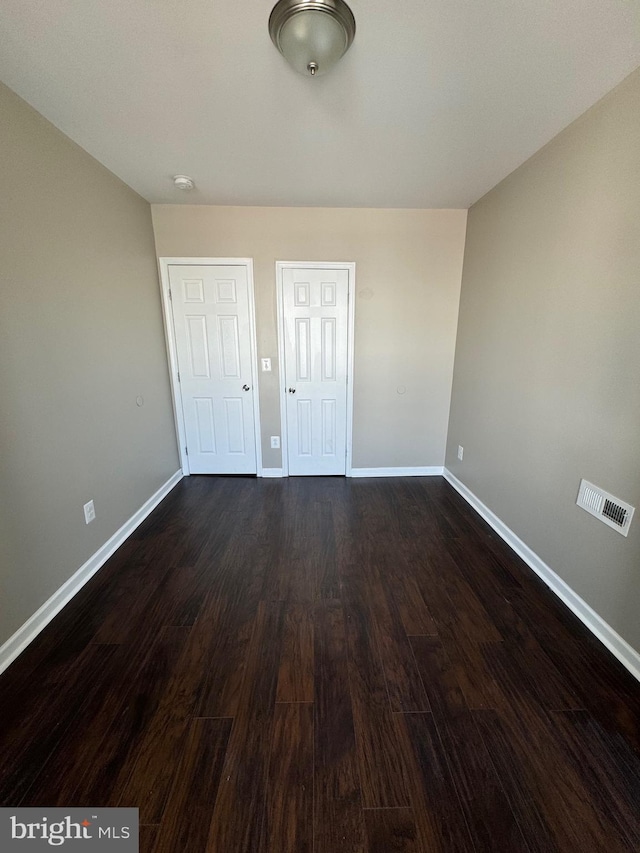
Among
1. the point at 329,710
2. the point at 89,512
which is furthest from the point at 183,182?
the point at 329,710

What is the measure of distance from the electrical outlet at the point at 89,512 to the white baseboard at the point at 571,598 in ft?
9.34

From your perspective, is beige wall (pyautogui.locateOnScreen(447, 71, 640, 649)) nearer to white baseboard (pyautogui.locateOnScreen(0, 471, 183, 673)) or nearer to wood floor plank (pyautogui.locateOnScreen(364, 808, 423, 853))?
wood floor plank (pyautogui.locateOnScreen(364, 808, 423, 853))

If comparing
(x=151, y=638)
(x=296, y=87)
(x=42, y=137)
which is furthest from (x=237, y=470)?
(x=296, y=87)

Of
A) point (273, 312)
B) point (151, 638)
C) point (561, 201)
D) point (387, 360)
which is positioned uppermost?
point (561, 201)

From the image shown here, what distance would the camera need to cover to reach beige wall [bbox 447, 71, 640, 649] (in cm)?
146

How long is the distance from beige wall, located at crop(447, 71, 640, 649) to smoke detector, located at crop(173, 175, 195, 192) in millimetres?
2271

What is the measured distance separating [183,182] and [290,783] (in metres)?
3.29

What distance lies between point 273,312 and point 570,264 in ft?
7.25

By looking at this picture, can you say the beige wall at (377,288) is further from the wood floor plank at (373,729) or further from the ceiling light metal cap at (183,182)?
the wood floor plank at (373,729)

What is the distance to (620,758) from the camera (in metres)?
1.12

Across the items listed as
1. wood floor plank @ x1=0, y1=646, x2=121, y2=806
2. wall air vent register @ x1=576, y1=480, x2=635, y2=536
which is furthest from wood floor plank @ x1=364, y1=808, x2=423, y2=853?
wall air vent register @ x1=576, y1=480, x2=635, y2=536

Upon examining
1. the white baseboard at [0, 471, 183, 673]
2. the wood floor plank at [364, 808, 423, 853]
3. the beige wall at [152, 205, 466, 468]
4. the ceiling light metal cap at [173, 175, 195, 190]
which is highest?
the ceiling light metal cap at [173, 175, 195, 190]

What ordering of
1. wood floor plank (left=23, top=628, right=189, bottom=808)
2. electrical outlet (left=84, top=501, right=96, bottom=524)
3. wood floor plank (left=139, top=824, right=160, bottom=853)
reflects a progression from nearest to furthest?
wood floor plank (left=139, top=824, right=160, bottom=853)
wood floor plank (left=23, top=628, right=189, bottom=808)
electrical outlet (left=84, top=501, right=96, bottom=524)

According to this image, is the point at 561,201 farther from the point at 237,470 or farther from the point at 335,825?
the point at 237,470
